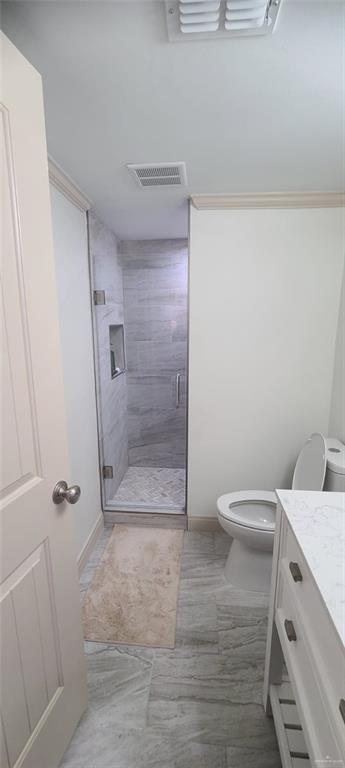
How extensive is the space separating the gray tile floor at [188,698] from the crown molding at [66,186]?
7.06ft

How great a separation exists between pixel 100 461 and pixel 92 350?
2.58 feet

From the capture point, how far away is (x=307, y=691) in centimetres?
72

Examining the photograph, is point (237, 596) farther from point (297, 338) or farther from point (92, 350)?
point (92, 350)

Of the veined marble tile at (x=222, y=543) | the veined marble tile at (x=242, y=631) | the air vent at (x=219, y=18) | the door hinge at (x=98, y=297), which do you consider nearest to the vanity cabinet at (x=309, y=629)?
the veined marble tile at (x=242, y=631)

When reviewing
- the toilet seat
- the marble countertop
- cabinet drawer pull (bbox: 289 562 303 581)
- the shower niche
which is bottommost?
the toilet seat

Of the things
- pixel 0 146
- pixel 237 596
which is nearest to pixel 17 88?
pixel 0 146

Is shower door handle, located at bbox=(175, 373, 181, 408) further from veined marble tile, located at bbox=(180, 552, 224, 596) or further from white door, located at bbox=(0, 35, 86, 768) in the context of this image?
white door, located at bbox=(0, 35, 86, 768)

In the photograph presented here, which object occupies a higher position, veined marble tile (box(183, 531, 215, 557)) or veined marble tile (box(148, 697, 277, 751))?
veined marble tile (box(148, 697, 277, 751))

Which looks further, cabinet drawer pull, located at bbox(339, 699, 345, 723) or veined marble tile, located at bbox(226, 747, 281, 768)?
veined marble tile, located at bbox(226, 747, 281, 768)

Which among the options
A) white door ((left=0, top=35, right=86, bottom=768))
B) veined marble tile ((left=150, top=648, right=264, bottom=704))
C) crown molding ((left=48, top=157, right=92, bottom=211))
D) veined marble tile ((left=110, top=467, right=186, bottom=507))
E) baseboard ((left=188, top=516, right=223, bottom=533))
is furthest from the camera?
veined marble tile ((left=110, top=467, right=186, bottom=507))

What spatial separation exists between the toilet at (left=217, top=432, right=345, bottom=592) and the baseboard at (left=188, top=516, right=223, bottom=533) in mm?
380

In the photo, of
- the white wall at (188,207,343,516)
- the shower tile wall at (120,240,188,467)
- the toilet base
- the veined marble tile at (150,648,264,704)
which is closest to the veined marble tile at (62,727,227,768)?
the veined marble tile at (150,648,264,704)

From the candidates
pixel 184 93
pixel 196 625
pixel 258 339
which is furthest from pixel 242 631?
pixel 184 93

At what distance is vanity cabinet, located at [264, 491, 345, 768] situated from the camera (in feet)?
1.96
